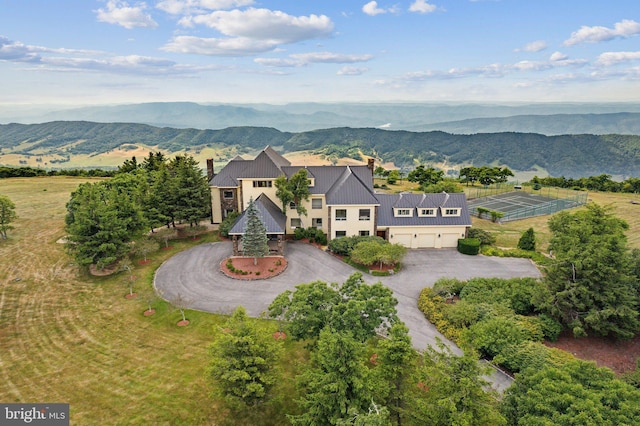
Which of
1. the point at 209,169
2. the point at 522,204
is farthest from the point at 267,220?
the point at 522,204

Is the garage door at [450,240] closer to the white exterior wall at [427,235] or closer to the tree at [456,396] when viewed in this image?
the white exterior wall at [427,235]

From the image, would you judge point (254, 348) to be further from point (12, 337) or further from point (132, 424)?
point (12, 337)

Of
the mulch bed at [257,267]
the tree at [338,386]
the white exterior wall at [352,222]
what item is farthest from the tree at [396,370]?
the white exterior wall at [352,222]

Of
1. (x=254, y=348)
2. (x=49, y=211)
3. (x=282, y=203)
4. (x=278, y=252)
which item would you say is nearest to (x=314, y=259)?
(x=278, y=252)

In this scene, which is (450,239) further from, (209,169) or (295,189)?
(209,169)

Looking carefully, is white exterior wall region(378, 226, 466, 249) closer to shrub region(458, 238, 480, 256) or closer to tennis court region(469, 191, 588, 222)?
shrub region(458, 238, 480, 256)

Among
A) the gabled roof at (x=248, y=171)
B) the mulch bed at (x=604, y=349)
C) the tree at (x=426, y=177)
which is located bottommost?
the mulch bed at (x=604, y=349)
